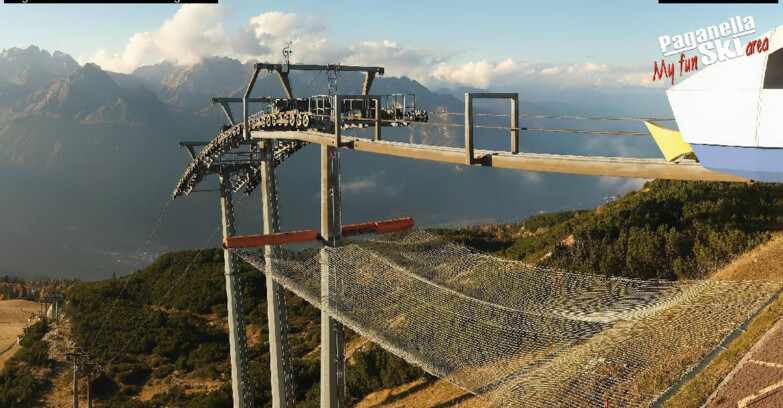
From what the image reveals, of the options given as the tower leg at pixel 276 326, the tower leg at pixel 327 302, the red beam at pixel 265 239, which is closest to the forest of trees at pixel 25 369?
the tower leg at pixel 276 326

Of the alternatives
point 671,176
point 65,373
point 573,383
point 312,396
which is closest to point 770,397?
point 573,383

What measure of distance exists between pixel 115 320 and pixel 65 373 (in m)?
6.78

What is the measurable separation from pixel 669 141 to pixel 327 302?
21.0 feet

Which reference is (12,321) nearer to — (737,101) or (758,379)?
(758,379)

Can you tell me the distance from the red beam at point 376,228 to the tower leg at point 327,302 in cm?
40

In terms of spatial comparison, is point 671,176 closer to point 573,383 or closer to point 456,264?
point 573,383

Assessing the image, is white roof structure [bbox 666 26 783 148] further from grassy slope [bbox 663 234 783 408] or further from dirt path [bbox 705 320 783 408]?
grassy slope [bbox 663 234 783 408]

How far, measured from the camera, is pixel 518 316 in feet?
29.9

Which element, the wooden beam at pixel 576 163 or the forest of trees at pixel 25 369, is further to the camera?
Answer: the forest of trees at pixel 25 369

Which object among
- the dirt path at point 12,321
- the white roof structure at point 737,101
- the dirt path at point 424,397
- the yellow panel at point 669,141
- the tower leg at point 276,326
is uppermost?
the white roof structure at point 737,101

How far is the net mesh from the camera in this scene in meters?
6.69

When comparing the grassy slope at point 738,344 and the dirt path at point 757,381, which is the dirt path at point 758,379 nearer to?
the dirt path at point 757,381

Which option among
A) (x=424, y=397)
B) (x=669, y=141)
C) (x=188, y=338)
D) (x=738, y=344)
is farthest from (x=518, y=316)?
(x=188, y=338)

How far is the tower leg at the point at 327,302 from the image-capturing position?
33.7 feet
